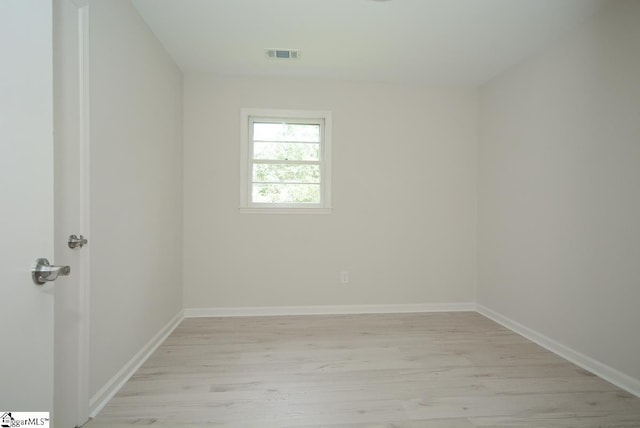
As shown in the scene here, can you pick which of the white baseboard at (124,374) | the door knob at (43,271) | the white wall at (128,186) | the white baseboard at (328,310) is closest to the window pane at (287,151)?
the white wall at (128,186)

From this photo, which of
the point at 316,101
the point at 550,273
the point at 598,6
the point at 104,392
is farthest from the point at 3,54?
the point at 550,273

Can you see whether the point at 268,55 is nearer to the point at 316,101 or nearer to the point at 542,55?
the point at 316,101

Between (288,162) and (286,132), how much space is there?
1.16 feet

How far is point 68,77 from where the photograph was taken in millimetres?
1454

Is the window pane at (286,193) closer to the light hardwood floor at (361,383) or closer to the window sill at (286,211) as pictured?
the window sill at (286,211)

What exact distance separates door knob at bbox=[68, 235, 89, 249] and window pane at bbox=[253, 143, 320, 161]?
2.03 metres

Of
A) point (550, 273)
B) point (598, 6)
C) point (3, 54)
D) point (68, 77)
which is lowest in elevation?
point (550, 273)

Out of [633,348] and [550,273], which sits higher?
[550,273]

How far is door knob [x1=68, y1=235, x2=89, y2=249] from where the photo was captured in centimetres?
146

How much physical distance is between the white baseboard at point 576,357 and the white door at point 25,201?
10.1ft

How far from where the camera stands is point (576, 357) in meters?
2.28

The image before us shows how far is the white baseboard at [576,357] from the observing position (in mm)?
1930

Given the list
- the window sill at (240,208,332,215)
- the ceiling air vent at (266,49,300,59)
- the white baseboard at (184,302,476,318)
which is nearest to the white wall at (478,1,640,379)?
the white baseboard at (184,302,476,318)

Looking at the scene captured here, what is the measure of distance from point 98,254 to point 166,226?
1070mm
